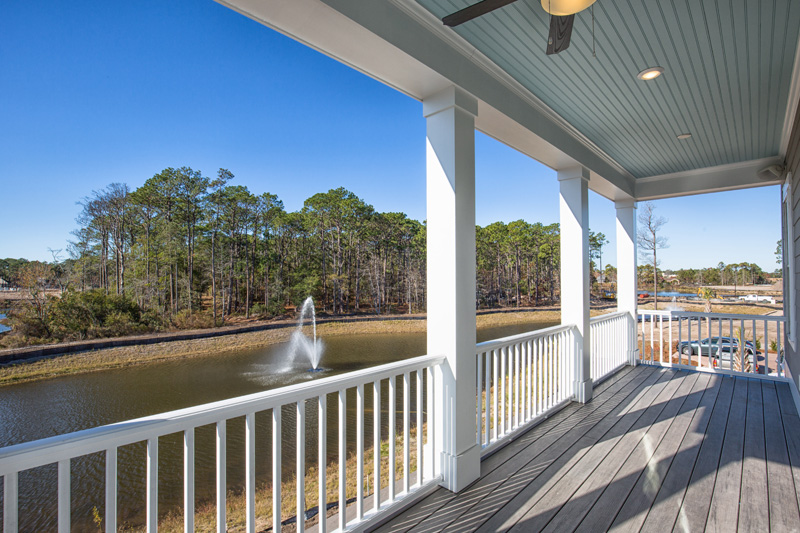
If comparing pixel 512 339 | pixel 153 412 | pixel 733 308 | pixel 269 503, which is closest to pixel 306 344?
pixel 153 412

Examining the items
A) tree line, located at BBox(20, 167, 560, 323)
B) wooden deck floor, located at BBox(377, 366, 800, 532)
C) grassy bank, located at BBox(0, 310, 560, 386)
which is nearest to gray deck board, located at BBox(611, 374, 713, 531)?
wooden deck floor, located at BBox(377, 366, 800, 532)

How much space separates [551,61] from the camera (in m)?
2.25

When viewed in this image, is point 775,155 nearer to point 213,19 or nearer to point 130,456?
point 130,456

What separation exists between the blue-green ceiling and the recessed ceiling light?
5 cm

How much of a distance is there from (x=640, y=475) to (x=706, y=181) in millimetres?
4353

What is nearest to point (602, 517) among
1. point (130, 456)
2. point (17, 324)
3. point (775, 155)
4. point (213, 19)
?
point (775, 155)

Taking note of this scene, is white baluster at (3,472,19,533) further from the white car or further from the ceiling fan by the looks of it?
the white car

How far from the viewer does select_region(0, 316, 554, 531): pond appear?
4406mm

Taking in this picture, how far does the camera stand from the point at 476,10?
1456 millimetres

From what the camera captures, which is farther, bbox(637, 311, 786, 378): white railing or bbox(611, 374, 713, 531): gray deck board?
bbox(637, 311, 786, 378): white railing

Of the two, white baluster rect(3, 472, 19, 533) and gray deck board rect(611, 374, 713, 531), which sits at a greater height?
white baluster rect(3, 472, 19, 533)

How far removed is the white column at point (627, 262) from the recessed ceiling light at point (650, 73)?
3.22 meters

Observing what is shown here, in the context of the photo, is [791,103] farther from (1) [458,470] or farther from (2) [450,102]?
(1) [458,470]

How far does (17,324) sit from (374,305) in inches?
571
